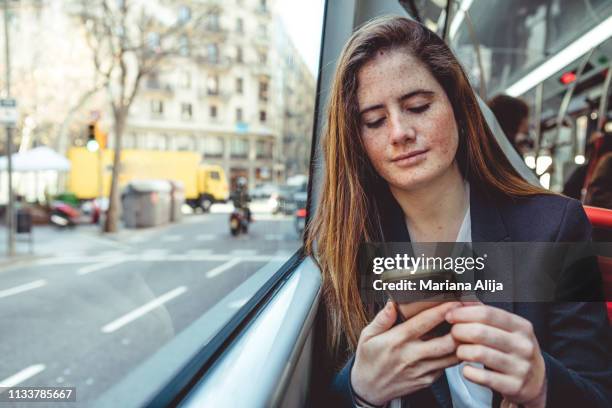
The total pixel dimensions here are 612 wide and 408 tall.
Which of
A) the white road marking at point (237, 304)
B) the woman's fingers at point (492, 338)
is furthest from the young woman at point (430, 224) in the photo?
the white road marking at point (237, 304)

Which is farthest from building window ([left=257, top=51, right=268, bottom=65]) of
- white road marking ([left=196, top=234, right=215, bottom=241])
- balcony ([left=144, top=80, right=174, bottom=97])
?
white road marking ([left=196, top=234, right=215, bottom=241])

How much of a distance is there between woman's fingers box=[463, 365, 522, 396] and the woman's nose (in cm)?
27

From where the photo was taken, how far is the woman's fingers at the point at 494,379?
0.41 m

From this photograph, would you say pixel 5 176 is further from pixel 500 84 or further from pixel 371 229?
pixel 500 84

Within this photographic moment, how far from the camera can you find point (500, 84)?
126cm

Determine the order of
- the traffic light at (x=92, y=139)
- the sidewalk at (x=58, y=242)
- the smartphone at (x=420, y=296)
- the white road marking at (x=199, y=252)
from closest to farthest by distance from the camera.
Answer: the smartphone at (x=420, y=296), the sidewalk at (x=58, y=242), the traffic light at (x=92, y=139), the white road marking at (x=199, y=252)

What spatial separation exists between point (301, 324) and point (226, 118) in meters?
0.44

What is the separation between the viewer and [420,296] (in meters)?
0.41

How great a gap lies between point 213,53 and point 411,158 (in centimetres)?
53

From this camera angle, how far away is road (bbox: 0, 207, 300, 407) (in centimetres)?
50

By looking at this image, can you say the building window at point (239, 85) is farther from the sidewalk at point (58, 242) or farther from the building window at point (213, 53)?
the sidewalk at point (58, 242)

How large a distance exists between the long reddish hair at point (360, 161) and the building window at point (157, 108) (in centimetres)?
36

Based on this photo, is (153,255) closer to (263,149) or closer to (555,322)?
(263,149)

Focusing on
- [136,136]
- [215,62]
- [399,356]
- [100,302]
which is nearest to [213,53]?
[215,62]
